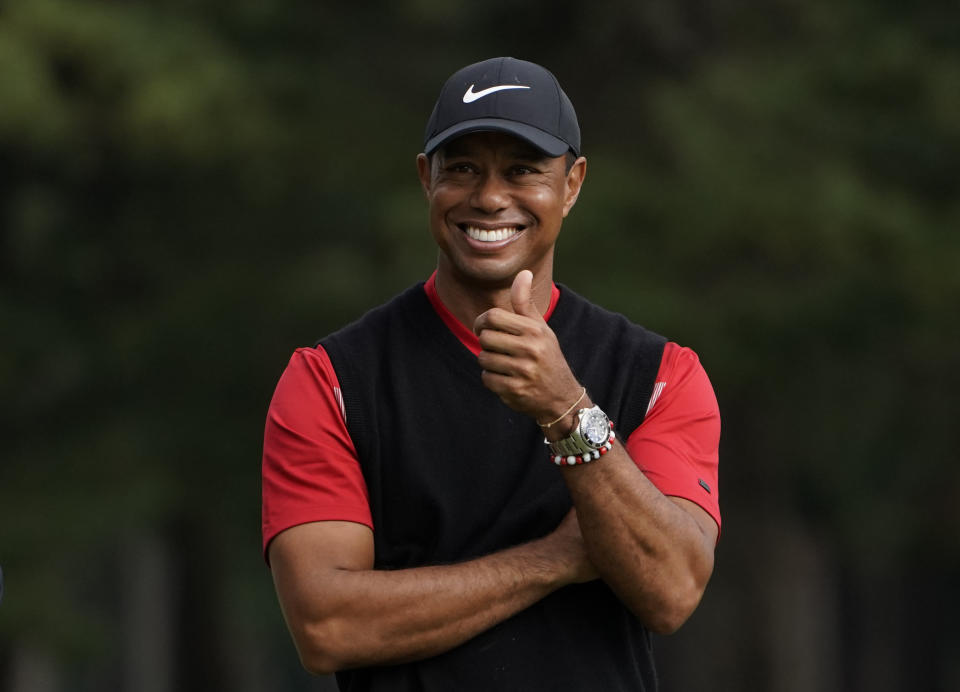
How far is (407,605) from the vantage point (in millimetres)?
3865

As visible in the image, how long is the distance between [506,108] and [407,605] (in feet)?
3.52

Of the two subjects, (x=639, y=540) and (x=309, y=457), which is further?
(x=309, y=457)

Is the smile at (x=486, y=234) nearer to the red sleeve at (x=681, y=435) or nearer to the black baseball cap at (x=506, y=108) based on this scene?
the black baseball cap at (x=506, y=108)

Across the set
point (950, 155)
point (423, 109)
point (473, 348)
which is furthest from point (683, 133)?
point (473, 348)

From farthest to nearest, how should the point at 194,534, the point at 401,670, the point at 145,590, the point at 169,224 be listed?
the point at 145,590
the point at 194,534
the point at 169,224
the point at 401,670

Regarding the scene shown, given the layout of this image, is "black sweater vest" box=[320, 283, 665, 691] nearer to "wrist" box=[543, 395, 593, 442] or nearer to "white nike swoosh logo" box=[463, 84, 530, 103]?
"wrist" box=[543, 395, 593, 442]

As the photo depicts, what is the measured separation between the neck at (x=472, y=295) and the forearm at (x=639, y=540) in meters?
0.58

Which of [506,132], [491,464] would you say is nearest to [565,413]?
[491,464]

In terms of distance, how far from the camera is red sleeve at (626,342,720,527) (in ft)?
13.4

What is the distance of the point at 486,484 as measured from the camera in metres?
4.05

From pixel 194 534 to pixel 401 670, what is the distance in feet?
55.1

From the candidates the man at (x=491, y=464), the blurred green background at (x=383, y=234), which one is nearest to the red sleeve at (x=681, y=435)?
the man at (x=491, y=464)

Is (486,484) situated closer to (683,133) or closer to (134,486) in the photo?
(683,133)

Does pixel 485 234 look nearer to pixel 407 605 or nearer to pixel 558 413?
pixel 558 413
